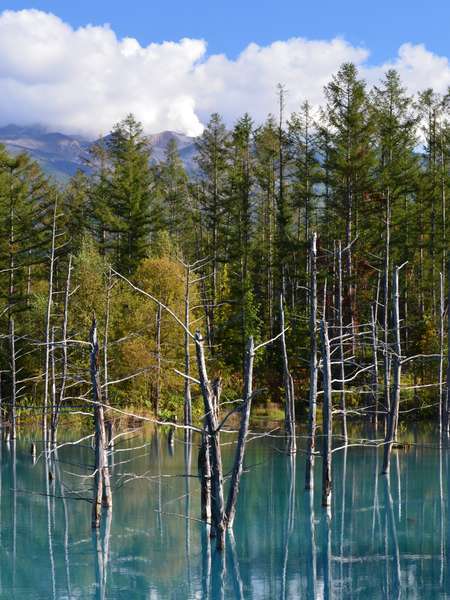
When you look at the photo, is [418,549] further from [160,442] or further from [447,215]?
Result: [447,215]

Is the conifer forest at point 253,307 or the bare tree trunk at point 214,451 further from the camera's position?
the conifer forest at point 253,307

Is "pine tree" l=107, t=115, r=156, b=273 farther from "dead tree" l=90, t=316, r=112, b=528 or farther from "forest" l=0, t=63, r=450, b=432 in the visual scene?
"dead tree" l=90, t=316, r=112, b=528

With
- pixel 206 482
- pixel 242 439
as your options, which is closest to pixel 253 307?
pixel 206 482

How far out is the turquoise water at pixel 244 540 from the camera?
12.2m

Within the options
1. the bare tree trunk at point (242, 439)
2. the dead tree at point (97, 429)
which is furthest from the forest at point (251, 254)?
the bare tree trunk at point (242, 439)

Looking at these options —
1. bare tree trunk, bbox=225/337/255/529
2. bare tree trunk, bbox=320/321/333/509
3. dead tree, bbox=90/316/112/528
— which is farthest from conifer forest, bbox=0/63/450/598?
bare tree trunk, bbox=225/337/255/529

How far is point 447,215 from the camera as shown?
38.3 meters

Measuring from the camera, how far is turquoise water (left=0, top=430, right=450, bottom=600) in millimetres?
12203

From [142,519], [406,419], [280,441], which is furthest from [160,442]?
[142,519]

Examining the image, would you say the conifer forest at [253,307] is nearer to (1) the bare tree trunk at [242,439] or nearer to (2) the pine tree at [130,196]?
(2) the pine tree at [130,196]

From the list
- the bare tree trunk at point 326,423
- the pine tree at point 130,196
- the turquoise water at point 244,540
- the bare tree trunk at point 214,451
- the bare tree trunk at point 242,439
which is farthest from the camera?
the pine tree at point 130,196

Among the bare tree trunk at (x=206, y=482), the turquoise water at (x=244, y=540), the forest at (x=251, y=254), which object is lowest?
the turquoise water at (x=244, y=540)

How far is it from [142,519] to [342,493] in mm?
5053

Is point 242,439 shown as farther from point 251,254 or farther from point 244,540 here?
point 251,254
